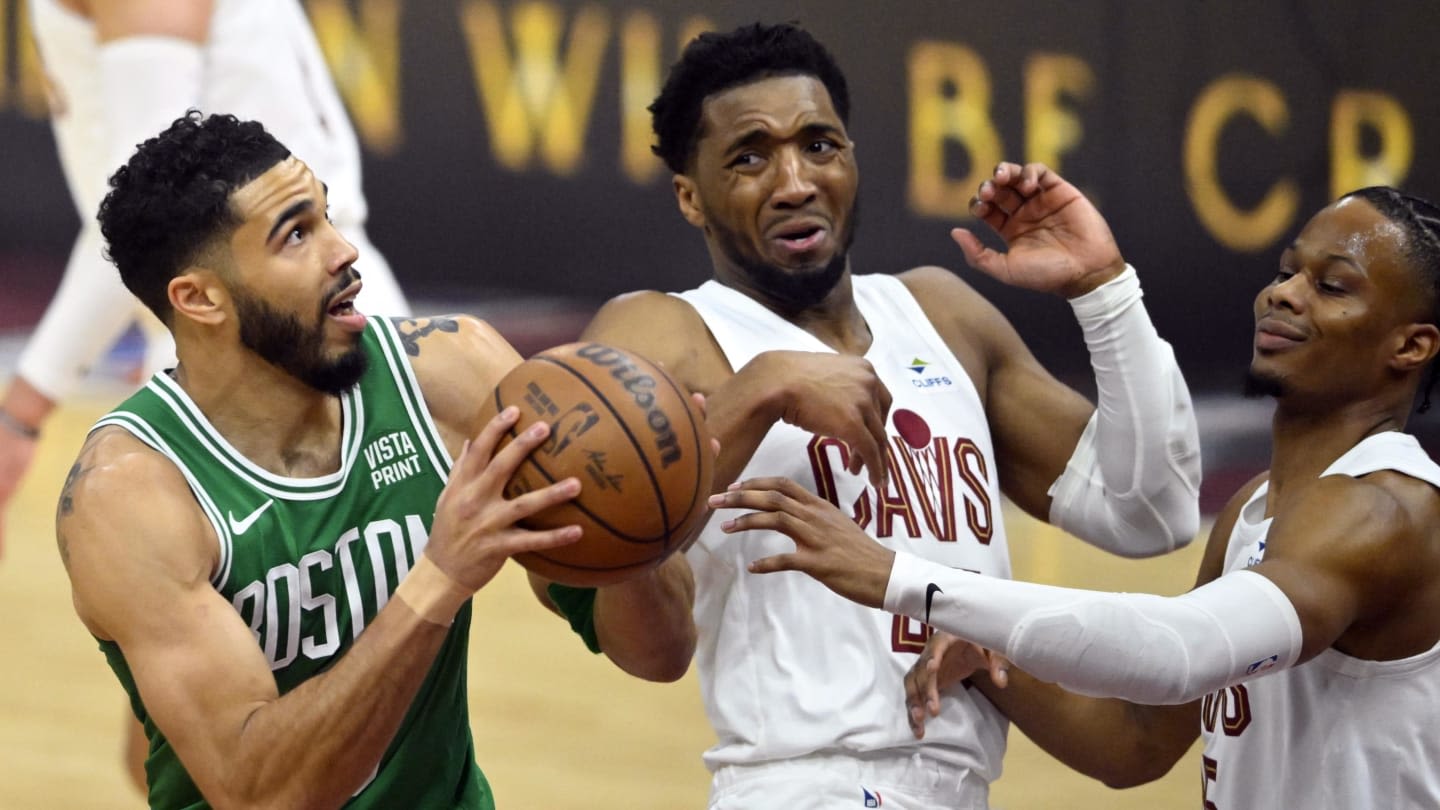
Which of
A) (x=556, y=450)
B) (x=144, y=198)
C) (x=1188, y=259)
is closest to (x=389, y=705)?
(x=556, y=450)

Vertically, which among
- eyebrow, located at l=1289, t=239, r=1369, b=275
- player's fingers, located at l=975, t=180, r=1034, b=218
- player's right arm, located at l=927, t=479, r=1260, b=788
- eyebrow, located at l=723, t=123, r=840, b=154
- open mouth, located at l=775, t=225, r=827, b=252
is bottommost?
player's right arm, located at l=927, t=479, r=1260, b=788

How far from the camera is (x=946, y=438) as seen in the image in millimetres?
2957

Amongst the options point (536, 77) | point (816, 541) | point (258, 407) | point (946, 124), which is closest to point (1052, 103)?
point (946, 124)

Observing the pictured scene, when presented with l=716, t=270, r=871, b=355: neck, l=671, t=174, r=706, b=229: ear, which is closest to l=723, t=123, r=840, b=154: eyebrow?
l=671, t=174, r=706, b=229: ear

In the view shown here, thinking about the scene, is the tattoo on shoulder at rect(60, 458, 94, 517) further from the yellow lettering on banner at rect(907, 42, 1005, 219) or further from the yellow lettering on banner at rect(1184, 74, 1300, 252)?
the yellow lettering on banner at rect(1184, 74, 1300, 252)

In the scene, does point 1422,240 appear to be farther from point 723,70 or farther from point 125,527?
point 125,527

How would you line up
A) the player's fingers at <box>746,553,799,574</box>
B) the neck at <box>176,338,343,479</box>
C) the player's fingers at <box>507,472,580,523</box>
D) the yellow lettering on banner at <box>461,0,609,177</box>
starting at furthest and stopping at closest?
the yellow lettering on banner at <box>461,0,609,177</box>, the neck at <box>176,338,343,479</box>, the player's fingers at <box>746,553,799,574</box>, the player's fingers at <box>507,472,580,523</box>

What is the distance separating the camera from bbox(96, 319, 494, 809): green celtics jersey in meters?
2.53

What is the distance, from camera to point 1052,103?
4895 mm

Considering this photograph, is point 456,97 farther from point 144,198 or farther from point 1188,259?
point 1188,259

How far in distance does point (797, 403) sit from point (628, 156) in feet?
6.55

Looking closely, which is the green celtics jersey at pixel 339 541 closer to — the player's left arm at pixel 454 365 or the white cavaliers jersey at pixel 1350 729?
the player's left arm at pixel 454 365

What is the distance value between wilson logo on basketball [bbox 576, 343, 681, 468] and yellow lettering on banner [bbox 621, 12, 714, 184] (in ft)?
7.20

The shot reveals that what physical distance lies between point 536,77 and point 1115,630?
101 inches
